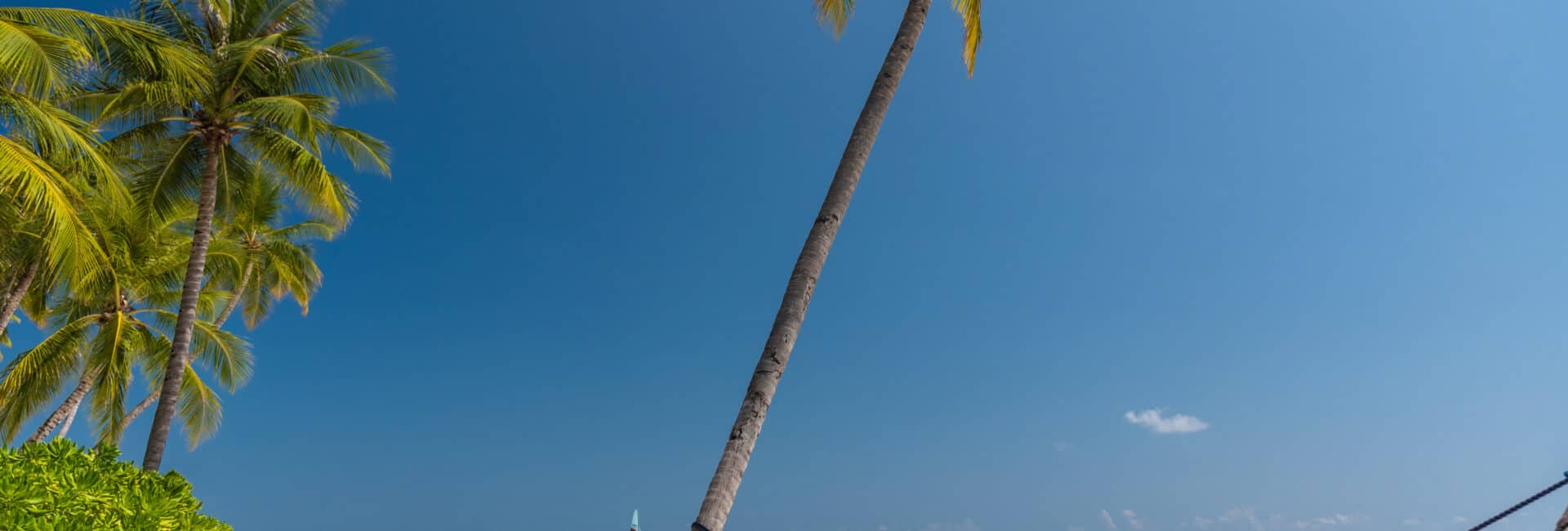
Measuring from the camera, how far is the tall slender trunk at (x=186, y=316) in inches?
550

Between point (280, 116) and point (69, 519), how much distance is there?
11141 mm

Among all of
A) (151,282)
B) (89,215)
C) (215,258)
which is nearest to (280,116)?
(89,215)

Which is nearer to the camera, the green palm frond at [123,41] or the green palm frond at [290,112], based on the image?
the green palm frond at [123,41]

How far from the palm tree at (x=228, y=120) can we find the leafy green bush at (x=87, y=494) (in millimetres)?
9484

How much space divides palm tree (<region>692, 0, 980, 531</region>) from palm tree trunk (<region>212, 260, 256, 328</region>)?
19.6 m

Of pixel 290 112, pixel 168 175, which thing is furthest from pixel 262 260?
pixel 290 112

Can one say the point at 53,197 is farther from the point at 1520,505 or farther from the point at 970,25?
the point at 1520,505

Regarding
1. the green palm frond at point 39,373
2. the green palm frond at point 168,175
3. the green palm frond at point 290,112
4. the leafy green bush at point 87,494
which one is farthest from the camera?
the green palm frond at point 39,373

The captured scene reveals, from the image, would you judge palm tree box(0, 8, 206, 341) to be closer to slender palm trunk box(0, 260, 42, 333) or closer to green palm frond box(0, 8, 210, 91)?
green palm frond box(0, 8, 210, 91)

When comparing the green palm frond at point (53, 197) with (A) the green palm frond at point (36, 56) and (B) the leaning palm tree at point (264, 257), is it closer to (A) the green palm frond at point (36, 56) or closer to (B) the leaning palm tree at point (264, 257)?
(A) the green palm frond at point (36, 56)

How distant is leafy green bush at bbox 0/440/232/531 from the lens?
4031mm

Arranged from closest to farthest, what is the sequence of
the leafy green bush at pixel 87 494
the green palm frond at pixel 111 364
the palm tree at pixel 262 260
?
the leafy green bush at pixel 87 494, the green palm frond at pixel 111 364, the palm tree at pixel 262 260

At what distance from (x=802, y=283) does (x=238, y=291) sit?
70.1ft

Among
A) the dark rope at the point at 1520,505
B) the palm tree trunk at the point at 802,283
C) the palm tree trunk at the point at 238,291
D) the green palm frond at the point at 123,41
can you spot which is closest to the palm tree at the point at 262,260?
the palm tree trunk at the point at 238,291
